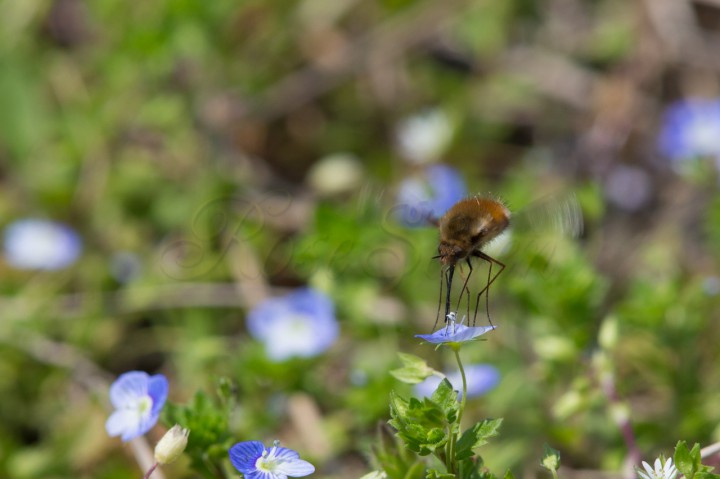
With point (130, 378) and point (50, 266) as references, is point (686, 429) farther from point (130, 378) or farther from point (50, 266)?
point (50, 266)

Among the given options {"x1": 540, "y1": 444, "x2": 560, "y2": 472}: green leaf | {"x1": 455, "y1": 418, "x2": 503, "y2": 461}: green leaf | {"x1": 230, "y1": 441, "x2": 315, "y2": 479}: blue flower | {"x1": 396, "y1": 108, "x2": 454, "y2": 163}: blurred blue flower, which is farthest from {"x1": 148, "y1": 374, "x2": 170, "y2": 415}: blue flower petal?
{"x1": 396, "y1": 108, "x2": 454, "y2": 163}: blurred blue flower

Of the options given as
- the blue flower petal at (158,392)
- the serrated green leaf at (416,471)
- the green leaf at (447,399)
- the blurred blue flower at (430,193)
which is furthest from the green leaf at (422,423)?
the blurred blue flower at (430,193)

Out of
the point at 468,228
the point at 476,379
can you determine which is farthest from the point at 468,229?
the point at 476,379

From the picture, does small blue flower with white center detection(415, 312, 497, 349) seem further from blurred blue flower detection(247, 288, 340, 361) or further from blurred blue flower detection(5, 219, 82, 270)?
blurred blue flower detection(5, 219, 82, 270)

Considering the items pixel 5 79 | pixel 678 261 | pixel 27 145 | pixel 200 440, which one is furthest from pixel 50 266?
pixel 678 261

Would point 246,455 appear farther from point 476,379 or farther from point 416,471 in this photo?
point 476,379

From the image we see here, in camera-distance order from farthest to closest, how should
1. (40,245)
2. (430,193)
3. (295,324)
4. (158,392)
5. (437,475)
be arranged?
(40,245) < (430,193) < (295,324) < (158,392) < (437,475)
